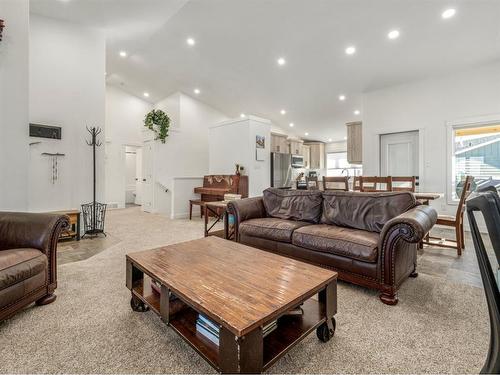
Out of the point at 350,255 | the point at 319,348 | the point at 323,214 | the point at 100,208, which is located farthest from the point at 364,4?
the point at 100,208

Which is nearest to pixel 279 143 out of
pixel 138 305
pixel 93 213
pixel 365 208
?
pixel 93 213

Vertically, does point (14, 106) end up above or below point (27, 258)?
above

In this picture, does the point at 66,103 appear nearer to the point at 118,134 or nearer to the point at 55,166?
the point at 55,166

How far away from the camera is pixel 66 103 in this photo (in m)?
4.18

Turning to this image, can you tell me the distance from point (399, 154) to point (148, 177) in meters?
6.29

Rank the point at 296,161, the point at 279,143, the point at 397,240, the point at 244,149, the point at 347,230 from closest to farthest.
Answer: the point at 397,240 < the point at 347,230 < the point at 244,149 < the point at 296,161 < the point at 279,143

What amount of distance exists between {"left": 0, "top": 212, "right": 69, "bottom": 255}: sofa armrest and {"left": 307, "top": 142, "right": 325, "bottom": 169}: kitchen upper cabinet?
27.8ft

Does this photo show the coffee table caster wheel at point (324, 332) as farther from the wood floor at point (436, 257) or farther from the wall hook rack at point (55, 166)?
the wall hook rack at point (55, 166)

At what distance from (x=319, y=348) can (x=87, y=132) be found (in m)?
4.78

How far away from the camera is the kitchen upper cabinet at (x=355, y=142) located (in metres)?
6.29

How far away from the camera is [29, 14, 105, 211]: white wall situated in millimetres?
3916

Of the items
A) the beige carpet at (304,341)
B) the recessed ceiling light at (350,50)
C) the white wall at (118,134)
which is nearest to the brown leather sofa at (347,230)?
the beige carpet at (304,341)

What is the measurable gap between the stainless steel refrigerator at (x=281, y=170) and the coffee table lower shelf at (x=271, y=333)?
198 inches

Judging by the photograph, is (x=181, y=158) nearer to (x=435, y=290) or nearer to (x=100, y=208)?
(x=100, y=208)
